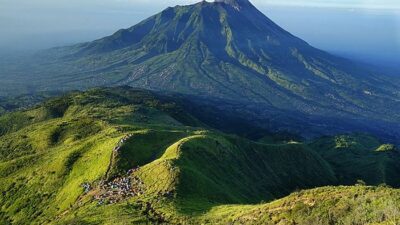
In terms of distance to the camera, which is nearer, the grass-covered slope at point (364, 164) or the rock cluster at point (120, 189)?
the rock cluster at point (120, 189)

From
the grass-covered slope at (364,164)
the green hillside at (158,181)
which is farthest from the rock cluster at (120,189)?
the grass-covered slope at (364,164)

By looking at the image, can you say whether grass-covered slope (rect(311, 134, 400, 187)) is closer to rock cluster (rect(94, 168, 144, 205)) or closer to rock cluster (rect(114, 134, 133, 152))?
rock cluster (rect(114, 134, 133, 152))

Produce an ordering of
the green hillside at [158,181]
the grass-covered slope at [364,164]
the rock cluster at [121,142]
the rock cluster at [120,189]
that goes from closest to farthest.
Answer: the green hillside at [158,181]
the rock cluster at [120,189]
the rock cluster at [121,142]
the grass-covered slope at [364,164]

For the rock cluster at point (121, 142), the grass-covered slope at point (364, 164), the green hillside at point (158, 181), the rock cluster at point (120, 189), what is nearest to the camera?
the green hillside at point (158, 181)

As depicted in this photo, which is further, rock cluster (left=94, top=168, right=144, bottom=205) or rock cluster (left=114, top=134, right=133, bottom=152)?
rock cluster (left=114, top=134, right=133, bottom=152)

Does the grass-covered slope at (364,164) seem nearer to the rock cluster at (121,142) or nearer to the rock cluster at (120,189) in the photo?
the rock cluster at (121,142)

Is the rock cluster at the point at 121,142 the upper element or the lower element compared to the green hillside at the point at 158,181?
upper

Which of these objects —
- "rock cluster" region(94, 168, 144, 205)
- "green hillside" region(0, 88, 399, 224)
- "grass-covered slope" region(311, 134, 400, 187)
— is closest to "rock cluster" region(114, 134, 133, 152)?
"green hillside" region(0, 88, 399, 224)

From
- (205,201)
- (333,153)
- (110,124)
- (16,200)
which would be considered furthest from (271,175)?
(333,153)

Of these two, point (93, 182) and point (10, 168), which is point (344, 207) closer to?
point (93, 182)
